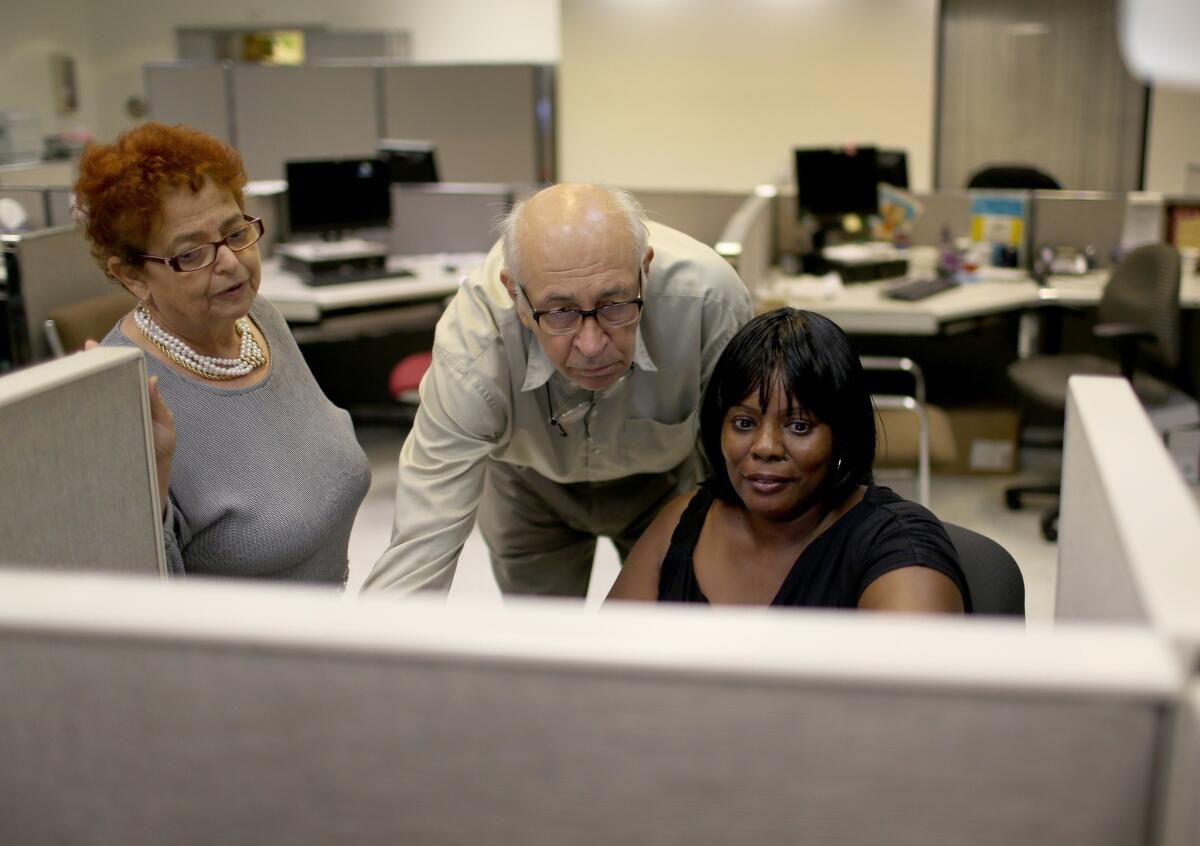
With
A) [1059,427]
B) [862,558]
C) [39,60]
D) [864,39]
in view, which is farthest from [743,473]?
[39,60]

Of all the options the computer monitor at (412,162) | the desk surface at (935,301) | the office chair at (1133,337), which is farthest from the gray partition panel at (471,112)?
the office chair at (1133,337)

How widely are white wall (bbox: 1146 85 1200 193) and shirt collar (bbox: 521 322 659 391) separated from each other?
5.72m

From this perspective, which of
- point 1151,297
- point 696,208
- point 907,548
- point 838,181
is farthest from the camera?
point 696,208

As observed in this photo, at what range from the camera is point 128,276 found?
1504mm

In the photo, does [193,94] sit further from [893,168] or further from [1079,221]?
[1079,221]

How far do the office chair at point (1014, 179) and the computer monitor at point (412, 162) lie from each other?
2491 millimetres

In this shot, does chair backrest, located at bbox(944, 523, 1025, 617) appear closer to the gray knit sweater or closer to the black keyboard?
the gray knit sweater

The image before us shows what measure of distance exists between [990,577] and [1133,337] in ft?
8.67

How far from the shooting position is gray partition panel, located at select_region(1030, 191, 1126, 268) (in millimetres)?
4629

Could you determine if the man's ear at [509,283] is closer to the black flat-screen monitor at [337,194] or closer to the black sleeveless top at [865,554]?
the black sleeveless top at [865,554]

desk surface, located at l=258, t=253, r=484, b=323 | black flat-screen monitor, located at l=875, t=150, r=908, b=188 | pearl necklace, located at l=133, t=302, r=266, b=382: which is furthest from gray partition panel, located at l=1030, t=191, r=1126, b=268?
pearl necklace, located at l=133, t=302, r=266, b=382

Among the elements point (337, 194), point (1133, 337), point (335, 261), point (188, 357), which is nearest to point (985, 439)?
point (1133, 337)

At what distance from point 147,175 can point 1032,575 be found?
2.92m

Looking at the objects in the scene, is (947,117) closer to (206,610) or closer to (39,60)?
(39,60)
